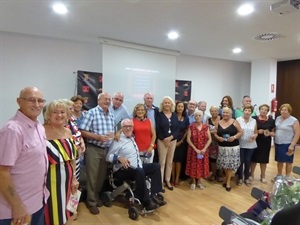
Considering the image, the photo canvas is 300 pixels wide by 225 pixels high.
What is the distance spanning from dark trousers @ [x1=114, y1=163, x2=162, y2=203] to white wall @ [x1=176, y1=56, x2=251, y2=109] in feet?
13.2

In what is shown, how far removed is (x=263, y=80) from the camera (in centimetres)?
680

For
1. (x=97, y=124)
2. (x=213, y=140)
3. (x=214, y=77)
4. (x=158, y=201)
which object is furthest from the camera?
(x=214, y=77)

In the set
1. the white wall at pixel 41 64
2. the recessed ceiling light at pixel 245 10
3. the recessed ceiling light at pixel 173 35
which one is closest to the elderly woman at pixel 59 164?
the recessed ceiling light at pixel 245 10

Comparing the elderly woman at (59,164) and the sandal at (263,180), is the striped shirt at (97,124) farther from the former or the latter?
the sandal at (263,180)

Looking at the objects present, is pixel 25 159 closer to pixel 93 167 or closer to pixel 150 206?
pixel 93 167

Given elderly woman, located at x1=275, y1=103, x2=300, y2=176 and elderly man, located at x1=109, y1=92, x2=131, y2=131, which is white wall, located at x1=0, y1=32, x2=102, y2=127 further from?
elderly woman, located at x1=275, y1=103, x2=300, y2=176

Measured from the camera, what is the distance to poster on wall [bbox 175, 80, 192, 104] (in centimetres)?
642

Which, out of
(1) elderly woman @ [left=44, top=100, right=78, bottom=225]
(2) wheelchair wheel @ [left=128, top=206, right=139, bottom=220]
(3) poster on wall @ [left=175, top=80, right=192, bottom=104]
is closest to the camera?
(1) elderly woman @ [left=44, top=100, right=78, bottom=225]

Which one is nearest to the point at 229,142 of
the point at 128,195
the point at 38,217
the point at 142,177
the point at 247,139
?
the point at 247,139

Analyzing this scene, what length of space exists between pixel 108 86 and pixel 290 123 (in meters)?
3.41

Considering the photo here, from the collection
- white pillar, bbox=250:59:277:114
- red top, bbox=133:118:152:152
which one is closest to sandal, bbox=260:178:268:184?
red top, bbox=133:118:152:152

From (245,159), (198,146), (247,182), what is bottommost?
(247,182)

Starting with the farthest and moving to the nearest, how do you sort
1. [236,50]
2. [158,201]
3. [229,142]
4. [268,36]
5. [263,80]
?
[263,80], [236,50], [268,36], [229,142], [158,201]

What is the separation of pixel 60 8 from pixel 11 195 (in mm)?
2729
